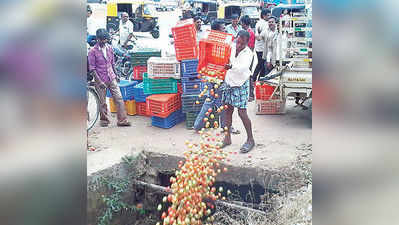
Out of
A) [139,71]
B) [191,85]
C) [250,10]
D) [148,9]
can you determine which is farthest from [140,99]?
[250,10]

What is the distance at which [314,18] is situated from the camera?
1.05 metres

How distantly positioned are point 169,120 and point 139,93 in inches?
39.6

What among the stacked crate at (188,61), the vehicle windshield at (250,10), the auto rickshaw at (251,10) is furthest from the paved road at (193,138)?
the vehicle windshield at (250,10)

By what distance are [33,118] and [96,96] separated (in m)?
5.68

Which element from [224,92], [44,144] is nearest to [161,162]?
[224,92]

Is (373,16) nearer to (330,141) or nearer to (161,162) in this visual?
(330,141)

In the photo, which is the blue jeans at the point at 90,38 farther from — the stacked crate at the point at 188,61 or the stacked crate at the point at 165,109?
the stacked crate at the point at 188,61

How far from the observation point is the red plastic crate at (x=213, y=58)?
17.9 feet

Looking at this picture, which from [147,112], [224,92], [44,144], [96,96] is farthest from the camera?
[147,112]

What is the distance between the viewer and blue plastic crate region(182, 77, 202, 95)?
646 centimetres

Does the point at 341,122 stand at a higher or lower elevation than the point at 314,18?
lower

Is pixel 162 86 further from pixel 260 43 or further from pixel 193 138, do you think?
pixel 260 43

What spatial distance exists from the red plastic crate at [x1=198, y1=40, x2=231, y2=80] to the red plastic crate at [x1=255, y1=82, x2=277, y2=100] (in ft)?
5.59

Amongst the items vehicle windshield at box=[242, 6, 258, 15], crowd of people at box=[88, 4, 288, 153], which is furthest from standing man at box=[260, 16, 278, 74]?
vehicle windshield at box=[242, 6, 258, 15]
